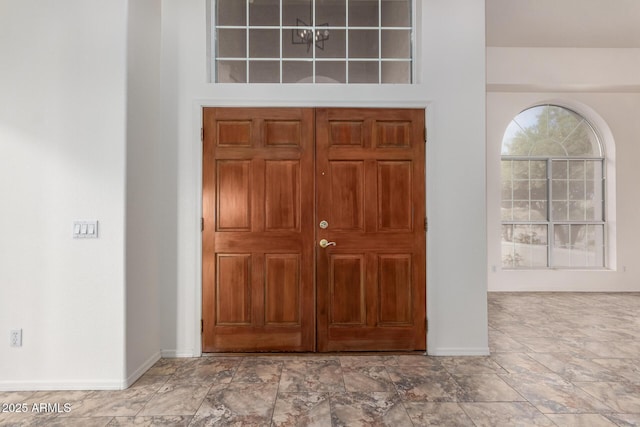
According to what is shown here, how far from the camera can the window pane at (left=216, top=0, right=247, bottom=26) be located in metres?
3.12

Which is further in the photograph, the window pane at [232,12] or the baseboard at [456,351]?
the window pane at [232,12]

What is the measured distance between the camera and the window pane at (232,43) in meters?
3.11

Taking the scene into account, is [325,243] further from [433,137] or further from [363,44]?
[363,44]

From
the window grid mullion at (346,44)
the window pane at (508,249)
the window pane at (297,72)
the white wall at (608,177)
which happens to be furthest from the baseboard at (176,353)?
the window pane at (508,249)

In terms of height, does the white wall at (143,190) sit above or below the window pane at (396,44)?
below

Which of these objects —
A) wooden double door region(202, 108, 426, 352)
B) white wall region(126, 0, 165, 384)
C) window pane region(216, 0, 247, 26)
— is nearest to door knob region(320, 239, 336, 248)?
wooden double door region(202, 108, 426, 352)

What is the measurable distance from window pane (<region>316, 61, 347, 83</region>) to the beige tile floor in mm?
2418

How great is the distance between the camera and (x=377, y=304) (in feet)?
9.89

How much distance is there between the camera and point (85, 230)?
2.44m

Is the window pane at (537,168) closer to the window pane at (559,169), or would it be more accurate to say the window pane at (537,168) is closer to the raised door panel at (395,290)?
the window pane at (559,169)

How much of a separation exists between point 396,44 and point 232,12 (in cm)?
151

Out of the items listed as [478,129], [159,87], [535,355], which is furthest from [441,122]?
[159,87]

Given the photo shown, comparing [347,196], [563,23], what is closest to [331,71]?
[347,196]

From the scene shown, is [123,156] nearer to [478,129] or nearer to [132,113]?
[132,113]
